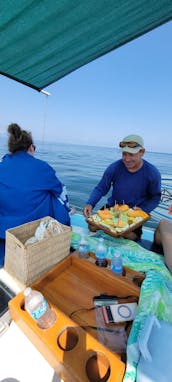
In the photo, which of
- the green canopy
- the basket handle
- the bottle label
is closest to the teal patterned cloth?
the basket handle

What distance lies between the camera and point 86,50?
141 cm

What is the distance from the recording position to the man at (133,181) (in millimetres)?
1394

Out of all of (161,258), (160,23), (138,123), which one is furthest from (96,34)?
(138,123)

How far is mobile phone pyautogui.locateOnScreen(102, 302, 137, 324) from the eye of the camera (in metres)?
0.59

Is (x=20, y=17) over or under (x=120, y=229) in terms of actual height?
over

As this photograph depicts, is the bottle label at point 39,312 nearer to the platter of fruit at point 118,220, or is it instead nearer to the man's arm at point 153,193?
the platter of fruit at point 118,220

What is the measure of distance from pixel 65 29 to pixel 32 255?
1.24m

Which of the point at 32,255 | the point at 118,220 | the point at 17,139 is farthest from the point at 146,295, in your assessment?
the point at 17,139

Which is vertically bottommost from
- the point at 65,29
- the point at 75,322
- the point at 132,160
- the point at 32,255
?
the point at 75,322

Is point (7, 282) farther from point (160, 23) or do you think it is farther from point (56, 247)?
point (160, 23)

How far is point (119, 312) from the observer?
2.00 feet

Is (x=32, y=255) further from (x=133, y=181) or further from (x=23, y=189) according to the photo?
(x=133, y=181)

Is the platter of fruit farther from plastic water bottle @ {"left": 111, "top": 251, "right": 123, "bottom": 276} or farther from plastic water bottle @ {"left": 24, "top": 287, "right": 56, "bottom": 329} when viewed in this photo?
plastic water bottle @ {"left": 24, "top": 287, "right": 56, "bottom": 329}

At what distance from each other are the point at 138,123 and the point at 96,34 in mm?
8784
